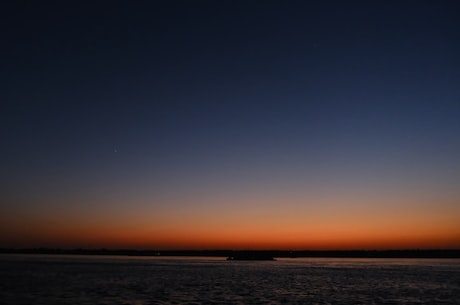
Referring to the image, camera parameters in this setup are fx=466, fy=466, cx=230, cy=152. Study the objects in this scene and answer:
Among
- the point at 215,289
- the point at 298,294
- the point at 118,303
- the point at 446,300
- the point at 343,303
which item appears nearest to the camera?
the point at 118,303

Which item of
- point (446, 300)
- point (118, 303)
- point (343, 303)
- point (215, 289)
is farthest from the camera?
point (215, 289)

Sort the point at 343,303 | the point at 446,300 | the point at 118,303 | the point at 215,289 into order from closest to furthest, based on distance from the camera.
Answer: the point at 118,303 → the point at 343,303 → the point at 446,300 → the point at 215,289

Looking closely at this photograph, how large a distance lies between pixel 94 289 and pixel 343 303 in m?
27.8

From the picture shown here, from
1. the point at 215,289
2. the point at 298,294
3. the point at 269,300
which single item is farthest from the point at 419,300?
the point at 215,289

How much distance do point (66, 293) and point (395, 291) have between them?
37.5 meters

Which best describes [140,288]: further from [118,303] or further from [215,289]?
[118,303]

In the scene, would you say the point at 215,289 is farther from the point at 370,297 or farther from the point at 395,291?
the point at 395,291

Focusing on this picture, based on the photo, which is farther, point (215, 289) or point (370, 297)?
point (215, 289)

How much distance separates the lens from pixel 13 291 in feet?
160

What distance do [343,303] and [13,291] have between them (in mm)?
33719

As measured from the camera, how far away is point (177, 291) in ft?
171

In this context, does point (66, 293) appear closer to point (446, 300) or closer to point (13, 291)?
point (13, 291)

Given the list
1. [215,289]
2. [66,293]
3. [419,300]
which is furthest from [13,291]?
[419,300]

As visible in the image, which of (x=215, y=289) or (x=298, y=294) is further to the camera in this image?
(x=215, y=289)
